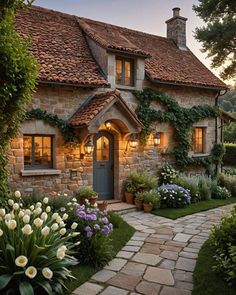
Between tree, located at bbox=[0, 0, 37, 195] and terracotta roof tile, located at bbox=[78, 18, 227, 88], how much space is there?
207 inches

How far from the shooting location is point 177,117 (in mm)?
12594

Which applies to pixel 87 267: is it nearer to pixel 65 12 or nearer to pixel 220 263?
pixel 220 263

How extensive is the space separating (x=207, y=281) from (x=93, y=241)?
216 centimetres

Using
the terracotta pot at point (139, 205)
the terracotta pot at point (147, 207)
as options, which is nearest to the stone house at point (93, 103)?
the terracotta pot at point (139, 205)

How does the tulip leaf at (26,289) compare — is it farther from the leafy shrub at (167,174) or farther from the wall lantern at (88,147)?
the leafy shrub at (167,174)

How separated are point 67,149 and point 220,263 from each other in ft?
20.4

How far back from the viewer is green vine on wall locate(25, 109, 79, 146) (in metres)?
9.08

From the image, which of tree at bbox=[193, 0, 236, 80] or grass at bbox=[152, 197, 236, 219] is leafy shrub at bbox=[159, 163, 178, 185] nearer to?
grass at bbox=[152, 197, 236, 219]

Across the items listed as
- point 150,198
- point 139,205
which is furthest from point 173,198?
point 139,205

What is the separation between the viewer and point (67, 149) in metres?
9.79

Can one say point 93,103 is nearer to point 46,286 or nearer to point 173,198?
point 173,198

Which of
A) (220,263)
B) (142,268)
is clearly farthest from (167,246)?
(220,263)

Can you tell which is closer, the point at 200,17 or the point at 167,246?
the point at 167,246

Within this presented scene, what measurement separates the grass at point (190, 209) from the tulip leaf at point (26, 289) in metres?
5.97
